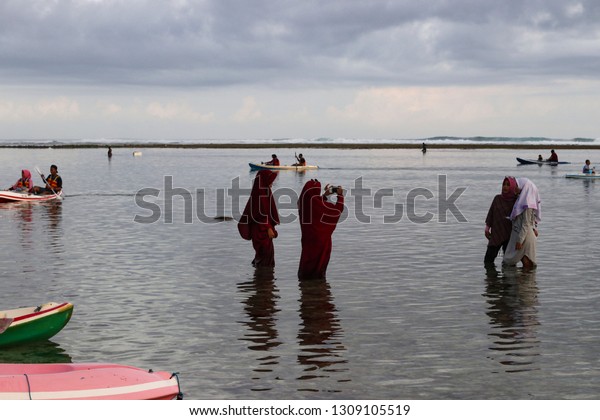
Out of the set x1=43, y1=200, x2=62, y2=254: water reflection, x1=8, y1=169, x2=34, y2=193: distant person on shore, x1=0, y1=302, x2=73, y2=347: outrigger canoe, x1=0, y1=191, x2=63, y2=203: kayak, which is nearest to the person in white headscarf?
x1=0, y1=302, x2=73, y2=347: outrigger canoe

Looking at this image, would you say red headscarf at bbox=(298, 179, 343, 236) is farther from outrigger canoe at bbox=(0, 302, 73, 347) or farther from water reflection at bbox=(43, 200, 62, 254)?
water reflection at bbox=(43, 200, 62, 254)

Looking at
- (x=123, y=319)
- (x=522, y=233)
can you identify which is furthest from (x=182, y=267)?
(x=522, y=233)

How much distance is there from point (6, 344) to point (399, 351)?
500cm

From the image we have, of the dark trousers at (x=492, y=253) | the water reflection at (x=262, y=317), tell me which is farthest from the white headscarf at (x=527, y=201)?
the water reflection at (x=262, y=317)

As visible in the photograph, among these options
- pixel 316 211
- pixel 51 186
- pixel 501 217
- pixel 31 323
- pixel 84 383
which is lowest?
pixel 31 323

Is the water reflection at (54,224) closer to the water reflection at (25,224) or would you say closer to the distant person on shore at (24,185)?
the water reflection at (25,224)

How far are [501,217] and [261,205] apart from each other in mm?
4713

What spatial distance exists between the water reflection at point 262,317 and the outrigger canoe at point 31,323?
8.01ft

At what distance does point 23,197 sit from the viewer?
1372 inches

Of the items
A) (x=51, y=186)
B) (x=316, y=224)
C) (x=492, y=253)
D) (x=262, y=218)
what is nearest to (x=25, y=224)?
(x=51, y=186)

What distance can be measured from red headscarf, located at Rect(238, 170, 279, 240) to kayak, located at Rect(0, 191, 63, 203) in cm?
1969

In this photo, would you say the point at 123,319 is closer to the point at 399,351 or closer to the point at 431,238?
the point at 399,351

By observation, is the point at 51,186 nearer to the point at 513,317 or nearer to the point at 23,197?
the point at 23,197
